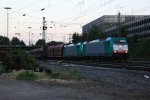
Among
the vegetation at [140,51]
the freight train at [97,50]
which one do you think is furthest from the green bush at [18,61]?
the vegetation at [140,51]

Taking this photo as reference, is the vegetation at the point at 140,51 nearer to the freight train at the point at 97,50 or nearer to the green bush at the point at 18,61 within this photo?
the freight train at the point at 97,50

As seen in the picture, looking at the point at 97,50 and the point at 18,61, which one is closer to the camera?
the point at 18,61

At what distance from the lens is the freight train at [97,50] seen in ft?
183

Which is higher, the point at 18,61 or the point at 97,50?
the point at 97,50

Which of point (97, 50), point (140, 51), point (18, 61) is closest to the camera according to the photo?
point (18, 61)

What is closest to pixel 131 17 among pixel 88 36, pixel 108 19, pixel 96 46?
pixel 108 19

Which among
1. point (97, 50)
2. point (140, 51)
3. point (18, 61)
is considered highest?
point (140, 51)

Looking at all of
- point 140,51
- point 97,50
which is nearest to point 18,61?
point 97,50

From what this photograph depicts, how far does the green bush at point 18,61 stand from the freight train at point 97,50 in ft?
67.9

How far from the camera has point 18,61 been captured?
36562 millimetres

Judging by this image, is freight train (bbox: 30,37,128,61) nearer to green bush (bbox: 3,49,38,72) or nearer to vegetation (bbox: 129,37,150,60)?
vegetation (bbox: 129,37,150,60)

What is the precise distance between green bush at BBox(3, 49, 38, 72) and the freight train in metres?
20.7

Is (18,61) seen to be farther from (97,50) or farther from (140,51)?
(140,51)

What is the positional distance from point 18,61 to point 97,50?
2601 centimetres
